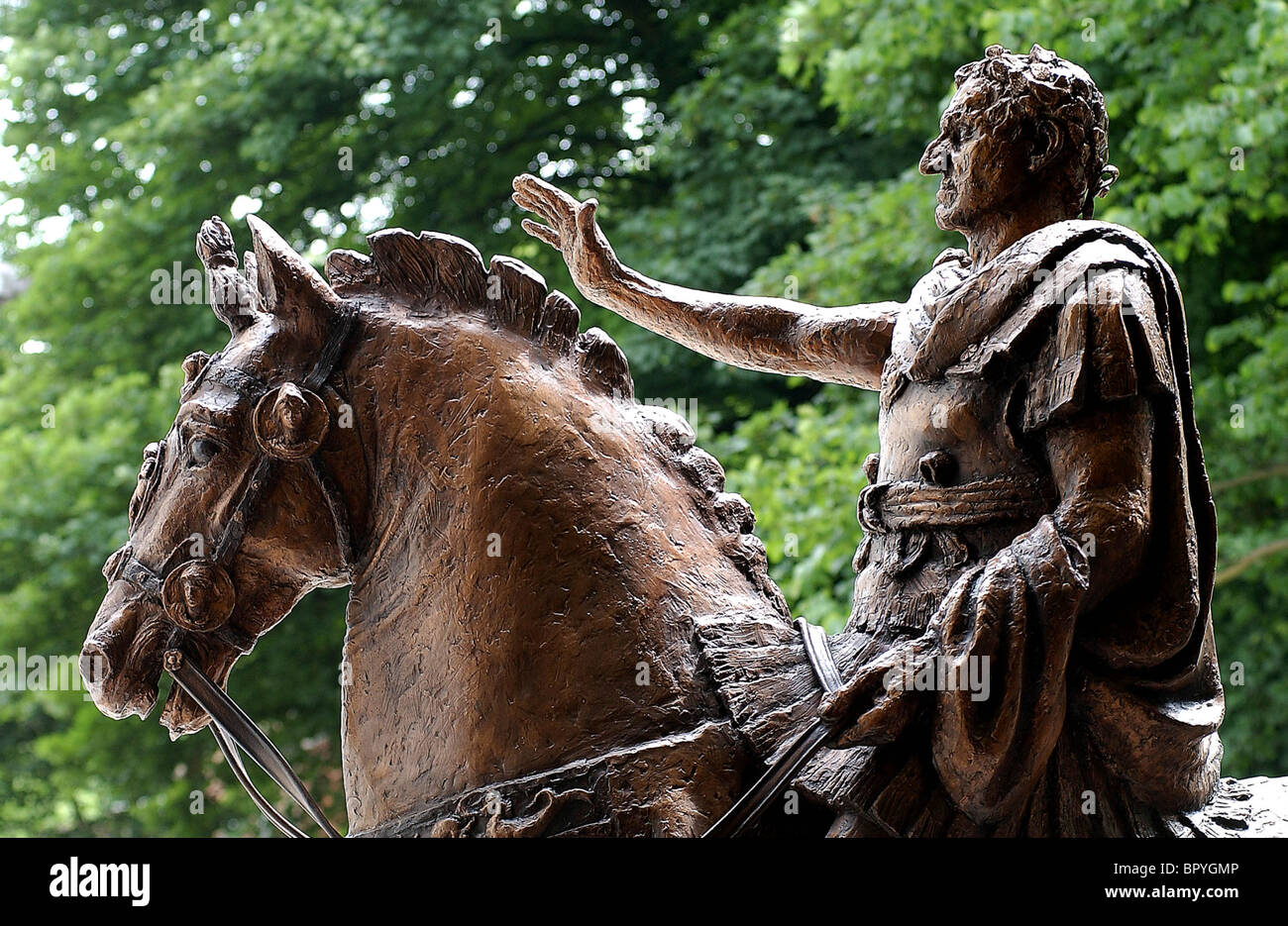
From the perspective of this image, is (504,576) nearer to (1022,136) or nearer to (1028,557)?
(1028,557)

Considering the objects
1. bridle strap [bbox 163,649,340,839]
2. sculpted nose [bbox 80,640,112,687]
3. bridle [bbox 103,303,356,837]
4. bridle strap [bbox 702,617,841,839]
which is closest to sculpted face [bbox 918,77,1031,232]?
bridle strap [bbox 702,617,841,839]

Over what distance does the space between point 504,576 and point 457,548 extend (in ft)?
0.34

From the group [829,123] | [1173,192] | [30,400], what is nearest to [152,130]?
[30,400]

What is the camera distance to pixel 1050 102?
2.54 m

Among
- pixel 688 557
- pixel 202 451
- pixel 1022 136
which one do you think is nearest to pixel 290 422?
pixel 202 451

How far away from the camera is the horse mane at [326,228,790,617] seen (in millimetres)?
2479

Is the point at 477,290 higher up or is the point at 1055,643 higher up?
the point at 477,290

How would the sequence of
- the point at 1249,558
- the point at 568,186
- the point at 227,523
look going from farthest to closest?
the point at 568,186, the point at 1249,558, the point at 227,523

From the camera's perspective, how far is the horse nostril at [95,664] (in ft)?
8.03

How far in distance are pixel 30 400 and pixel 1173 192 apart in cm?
707

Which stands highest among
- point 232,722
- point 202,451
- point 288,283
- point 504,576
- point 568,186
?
point 568,186

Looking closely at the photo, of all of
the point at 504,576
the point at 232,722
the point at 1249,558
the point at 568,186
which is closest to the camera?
the point at 504,576

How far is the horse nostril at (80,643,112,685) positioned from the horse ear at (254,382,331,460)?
0.48 metres
